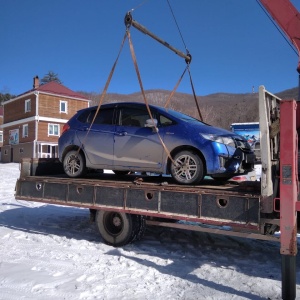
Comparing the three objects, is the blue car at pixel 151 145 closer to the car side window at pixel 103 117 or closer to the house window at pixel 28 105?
the car side window at pixel 103 117

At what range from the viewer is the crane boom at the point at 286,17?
7098 millimetres

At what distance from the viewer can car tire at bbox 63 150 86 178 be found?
7238 mm

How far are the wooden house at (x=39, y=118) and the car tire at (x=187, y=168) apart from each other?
29.5 meters

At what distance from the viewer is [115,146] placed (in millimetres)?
6730

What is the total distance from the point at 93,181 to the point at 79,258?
1.52m

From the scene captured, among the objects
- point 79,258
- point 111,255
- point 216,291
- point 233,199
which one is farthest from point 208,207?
point 79,258

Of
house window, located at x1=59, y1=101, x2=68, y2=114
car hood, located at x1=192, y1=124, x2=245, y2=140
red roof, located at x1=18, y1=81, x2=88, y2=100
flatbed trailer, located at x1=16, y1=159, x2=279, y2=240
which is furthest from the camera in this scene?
house window, located at x1=59, y1=101, x2=68, y2=114

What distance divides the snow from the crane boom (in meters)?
4.11

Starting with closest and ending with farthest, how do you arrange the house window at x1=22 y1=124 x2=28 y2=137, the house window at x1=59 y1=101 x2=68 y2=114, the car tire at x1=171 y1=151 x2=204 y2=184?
the car tire at x1=171 y1=151 x2=204 y2=184, the house window at x1=22 y1=124 x2=28 y2=137, the house window at x1=59 y1=101 x2=68 y2=114

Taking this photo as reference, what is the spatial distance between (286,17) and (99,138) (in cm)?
445

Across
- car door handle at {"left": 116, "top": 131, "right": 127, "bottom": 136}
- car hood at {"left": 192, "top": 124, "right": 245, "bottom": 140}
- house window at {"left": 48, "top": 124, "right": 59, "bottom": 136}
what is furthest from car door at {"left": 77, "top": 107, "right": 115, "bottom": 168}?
house window at {"left": 48, "top": 124, "right": 59, "bottom": 136}

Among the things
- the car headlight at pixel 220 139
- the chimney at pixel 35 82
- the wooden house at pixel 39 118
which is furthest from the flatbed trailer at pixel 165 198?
the chimney at pixel 35 82

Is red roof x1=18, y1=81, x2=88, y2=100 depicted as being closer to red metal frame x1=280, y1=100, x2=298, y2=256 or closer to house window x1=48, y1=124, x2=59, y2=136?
house window x1=48, y1=124, x2=59, y2=136

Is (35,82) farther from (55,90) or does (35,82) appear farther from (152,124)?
(152,124)
